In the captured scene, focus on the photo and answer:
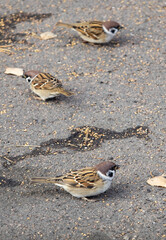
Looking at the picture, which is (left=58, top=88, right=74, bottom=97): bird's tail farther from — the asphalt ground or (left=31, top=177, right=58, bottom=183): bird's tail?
(left=31, top=177, right=58, bottom=183): bird's tail

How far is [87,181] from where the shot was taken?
4719 mm

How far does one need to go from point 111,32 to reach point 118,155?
9.64ft

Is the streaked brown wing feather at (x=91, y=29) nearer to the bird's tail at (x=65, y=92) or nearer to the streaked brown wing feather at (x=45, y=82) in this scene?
the streaked brown wing feather at (x=45, y=82)

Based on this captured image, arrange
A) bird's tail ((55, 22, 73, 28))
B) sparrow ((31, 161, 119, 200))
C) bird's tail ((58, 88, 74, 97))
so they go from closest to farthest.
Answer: sparrow ((31, 161, 119, 200)) → bird's tail ((58, 88, 74, 97)) → bird's tail ((55, 22, 73, 28))

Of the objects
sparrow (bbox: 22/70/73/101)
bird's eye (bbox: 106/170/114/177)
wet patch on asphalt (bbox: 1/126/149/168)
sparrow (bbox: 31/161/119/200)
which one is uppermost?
bird's eye (bbox: 106/170/114/177)

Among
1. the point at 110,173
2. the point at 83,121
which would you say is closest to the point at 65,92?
the point at 83,121

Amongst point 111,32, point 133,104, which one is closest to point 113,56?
point 111,32

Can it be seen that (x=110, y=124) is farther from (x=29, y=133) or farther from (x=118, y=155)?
(x=29, y=133)

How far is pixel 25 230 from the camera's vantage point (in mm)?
4359

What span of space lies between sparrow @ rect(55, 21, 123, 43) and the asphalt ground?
6.5 inches

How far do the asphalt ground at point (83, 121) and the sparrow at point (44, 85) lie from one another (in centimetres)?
17

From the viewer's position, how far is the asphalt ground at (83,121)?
14.6 ft

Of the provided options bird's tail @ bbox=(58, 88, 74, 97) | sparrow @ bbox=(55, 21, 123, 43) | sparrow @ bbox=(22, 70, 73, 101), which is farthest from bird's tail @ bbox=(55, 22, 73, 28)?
bird's tail @ bbox=(58, 88, 74, 97)

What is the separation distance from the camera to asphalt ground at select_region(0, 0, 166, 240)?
4461mm
